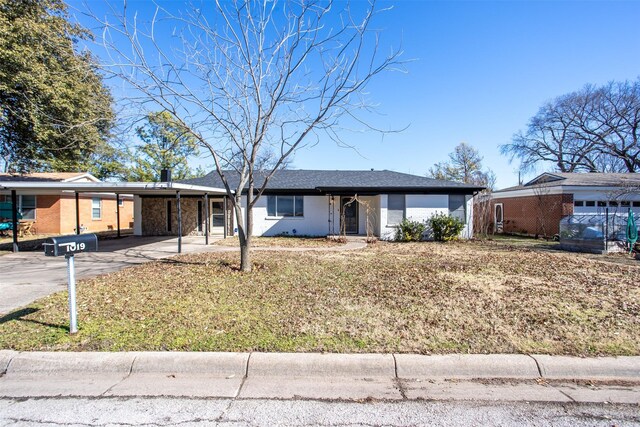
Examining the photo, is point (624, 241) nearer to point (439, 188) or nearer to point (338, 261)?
point (439, 188)

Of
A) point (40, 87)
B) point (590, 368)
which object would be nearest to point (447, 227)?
point (590, 368)

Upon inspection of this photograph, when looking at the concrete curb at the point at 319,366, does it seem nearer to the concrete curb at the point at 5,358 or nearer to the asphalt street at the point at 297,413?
the asphalt street at the point at 297,413

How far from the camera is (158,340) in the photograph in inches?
160

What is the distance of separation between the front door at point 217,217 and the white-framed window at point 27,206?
1186 cm

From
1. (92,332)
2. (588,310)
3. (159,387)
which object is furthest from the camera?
(588,310)

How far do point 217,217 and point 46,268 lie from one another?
1004 cm

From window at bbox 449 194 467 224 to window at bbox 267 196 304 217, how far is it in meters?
7.60

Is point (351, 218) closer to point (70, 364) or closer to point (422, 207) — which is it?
point (422, 207)

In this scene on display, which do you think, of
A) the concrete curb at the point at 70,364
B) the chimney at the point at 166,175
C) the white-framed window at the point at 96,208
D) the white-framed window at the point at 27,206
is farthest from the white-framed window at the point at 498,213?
the white-framed window at the point at 27,206

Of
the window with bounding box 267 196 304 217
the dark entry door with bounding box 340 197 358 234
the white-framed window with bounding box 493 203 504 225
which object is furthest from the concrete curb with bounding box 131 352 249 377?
the white-framed window with bounding box 493 203 504 225

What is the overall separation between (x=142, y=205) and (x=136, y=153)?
16611mm

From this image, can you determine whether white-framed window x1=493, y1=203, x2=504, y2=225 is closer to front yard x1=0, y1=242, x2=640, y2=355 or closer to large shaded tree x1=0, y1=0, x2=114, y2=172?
front yard x1=0, y1=242, x2=640, y2=355

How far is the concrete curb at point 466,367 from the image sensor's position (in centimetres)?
353

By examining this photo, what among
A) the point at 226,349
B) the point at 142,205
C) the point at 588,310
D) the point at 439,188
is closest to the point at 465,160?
the point at 439,188
